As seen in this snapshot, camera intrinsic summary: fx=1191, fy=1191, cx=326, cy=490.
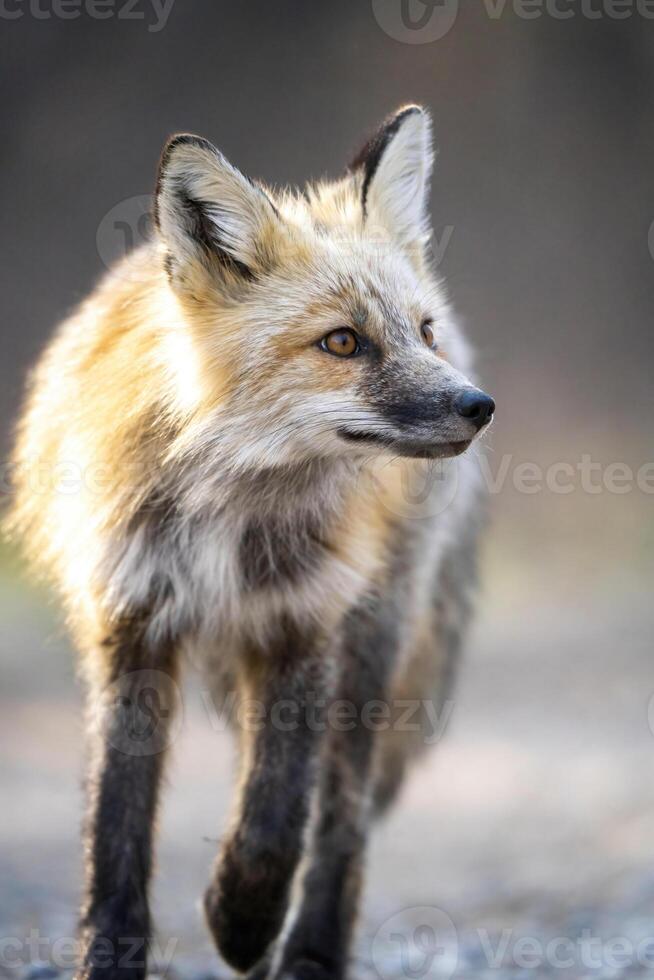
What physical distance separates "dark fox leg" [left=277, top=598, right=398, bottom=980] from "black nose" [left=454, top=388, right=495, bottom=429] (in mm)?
967

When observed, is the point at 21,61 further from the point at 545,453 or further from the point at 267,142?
the point at 545,453

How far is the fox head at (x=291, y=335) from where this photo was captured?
273 centimetres

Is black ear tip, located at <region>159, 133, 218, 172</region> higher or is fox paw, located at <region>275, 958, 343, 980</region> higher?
black ear tip, located at <region>159, 133, 218, 172</region>

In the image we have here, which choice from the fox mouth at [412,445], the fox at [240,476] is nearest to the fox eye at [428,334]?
the fox at [240,476]

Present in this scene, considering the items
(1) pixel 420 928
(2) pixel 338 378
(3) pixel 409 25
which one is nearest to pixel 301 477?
(2) pixel 338 378

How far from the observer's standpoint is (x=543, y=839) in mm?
6207

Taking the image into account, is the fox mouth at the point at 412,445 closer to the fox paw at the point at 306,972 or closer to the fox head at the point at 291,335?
the fox head at the point at 291,335

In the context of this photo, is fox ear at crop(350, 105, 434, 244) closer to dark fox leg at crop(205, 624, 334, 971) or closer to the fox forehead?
the fox forehead

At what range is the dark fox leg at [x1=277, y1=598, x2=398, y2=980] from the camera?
11.6 feet

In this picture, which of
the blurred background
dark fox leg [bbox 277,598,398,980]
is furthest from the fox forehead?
the blurred background

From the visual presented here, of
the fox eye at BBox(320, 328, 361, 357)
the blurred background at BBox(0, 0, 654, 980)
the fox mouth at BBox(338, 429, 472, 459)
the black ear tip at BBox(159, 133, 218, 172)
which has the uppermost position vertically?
the blurred background at BBox(0, 0, 654, 980)

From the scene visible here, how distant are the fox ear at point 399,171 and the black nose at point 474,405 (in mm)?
747

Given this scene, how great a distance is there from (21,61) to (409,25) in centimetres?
306

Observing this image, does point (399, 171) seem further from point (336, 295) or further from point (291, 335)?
point (291, 335)
